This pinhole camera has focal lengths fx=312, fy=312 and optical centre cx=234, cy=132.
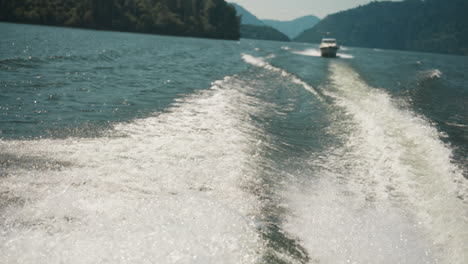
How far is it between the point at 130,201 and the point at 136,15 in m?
129

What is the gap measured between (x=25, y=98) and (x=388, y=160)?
1104cm

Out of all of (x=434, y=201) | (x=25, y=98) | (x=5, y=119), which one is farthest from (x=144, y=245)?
(x=25, y=98)

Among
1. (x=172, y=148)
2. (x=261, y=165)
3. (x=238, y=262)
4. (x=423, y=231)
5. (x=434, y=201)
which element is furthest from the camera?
(x=172, y=148)

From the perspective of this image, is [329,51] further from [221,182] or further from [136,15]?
[136,15]

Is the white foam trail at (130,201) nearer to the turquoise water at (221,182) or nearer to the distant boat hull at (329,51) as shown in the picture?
the turquoise water at (221,182)

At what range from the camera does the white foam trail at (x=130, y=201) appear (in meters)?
3.54

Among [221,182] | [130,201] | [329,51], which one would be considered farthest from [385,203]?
[329,51]

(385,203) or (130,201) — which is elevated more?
(130,201)

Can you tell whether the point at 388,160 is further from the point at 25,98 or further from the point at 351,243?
the point at 25,98

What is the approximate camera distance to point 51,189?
4691 millimetres

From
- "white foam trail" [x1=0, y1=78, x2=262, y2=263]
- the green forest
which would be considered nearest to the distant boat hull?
"white foam trail" [x1=0, y1=78, x2=262, y2=263]

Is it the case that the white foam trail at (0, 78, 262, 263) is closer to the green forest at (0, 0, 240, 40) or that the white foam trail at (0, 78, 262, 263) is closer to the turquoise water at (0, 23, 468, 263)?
the turquoise water at (0, 23, 468, 263)

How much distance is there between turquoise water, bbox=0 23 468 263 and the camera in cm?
381

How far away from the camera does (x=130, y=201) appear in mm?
4594
